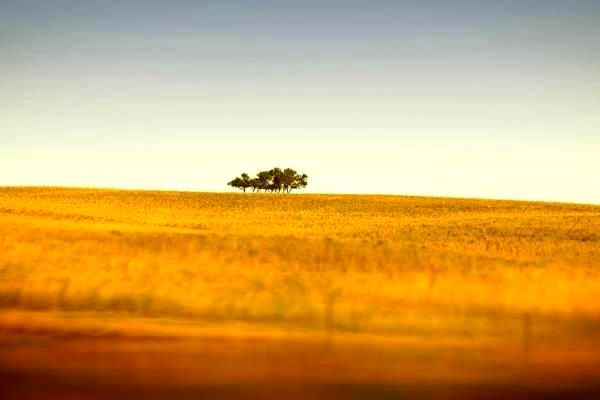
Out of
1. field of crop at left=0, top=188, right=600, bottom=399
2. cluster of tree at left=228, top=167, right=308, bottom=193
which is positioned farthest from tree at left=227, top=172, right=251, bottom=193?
field of crop at left=0, top=188, right=600, bottom=399

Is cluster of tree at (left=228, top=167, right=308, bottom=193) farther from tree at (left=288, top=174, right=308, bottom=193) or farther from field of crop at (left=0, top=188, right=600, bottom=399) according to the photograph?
field of crop at (left=0, top=188, right=600, bottom=399)

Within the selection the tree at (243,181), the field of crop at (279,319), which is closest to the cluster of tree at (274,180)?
the tree at (243,181)

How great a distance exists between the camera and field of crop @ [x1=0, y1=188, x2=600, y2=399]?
645 centimetres

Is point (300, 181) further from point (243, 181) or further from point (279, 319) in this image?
point (279, 319)

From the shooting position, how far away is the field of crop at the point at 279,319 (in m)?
6.45

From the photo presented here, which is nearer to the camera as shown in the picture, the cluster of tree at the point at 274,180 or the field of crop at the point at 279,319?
the field of crop at the point at 279,319

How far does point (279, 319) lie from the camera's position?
9.69 metres

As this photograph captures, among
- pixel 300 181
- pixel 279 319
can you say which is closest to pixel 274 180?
pixel 300 181

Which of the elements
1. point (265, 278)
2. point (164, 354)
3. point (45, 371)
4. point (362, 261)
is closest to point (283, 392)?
point (164, 354)

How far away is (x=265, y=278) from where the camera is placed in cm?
1316

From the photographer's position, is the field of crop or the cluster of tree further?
the cluster of tree

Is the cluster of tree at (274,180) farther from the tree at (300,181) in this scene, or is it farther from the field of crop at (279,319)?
the field of crop at (279,319)

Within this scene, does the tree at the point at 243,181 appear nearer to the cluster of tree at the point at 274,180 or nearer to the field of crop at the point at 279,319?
the cluster of tree at the point at 274,180

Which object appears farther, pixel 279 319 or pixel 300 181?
pixel 300 181
